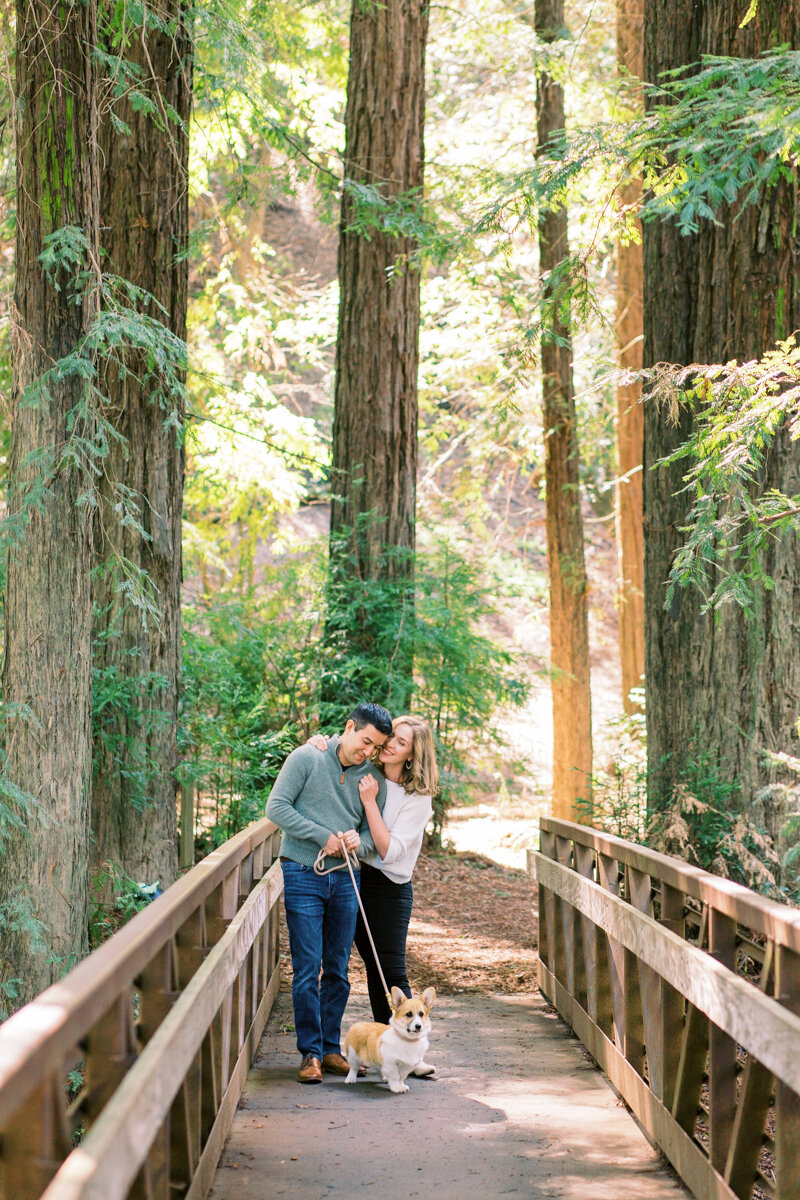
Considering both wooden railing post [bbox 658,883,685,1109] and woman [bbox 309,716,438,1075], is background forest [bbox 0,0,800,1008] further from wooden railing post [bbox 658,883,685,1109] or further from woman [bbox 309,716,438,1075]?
wooden railing post [bbox 658,883,685,1109]

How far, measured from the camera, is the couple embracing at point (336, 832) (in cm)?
522

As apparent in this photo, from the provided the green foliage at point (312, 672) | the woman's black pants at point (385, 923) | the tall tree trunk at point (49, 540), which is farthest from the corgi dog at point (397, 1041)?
the green foliage at point (312, 672)

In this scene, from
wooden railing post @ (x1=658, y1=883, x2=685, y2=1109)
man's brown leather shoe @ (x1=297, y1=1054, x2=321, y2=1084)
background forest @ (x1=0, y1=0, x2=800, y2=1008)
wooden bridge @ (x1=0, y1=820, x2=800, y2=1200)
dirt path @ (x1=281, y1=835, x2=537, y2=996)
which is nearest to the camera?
wooden bridge @ (x1=0, y1=820, x2=800, y2=1200)

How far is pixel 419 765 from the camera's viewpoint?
5.45 m

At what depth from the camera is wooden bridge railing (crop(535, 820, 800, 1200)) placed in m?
3.01

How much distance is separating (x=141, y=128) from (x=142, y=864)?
505 cm

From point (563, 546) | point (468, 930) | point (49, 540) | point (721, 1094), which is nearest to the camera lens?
point (721, 1094)

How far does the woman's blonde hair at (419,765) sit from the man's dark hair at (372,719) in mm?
139

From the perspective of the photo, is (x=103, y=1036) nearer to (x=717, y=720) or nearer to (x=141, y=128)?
(x=717, y=720)

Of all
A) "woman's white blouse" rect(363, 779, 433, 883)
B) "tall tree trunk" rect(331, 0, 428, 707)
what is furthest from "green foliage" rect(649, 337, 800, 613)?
"tall tree trunk" rect(331, 0, 428, 707)

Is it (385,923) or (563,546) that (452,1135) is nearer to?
(385,923)

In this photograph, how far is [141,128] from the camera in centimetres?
798

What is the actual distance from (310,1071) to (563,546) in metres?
11.8

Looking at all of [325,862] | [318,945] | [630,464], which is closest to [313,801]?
[325,862]
